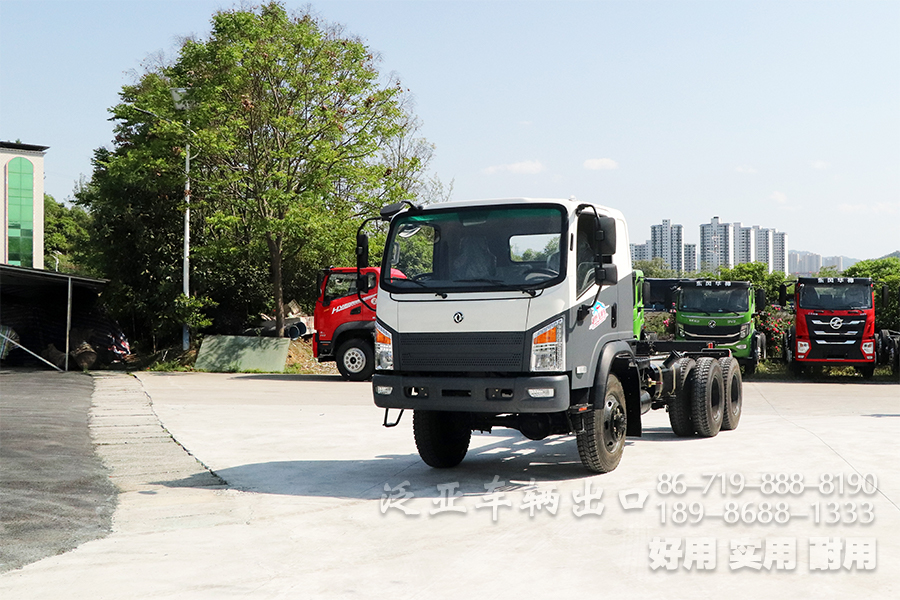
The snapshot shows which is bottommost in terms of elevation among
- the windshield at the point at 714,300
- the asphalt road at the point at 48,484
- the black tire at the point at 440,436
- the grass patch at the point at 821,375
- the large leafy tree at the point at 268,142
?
the grass patch at the point at 821,375

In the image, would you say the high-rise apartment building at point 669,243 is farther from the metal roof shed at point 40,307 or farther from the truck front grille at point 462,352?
the truck front grille at point 462,352

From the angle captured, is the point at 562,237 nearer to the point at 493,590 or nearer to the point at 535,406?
the point at 535,406

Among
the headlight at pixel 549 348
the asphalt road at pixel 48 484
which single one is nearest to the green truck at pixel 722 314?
the asphalt road at pixel 48 484

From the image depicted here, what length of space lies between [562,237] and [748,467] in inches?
124

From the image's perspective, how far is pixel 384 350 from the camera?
812 centimetres

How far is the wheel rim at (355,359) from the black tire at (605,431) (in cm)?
1191

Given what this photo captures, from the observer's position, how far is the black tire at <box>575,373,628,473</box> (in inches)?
319

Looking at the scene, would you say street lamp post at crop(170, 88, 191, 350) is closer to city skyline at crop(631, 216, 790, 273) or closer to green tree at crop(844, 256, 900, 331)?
green tree at crop(844, 256, 900, 331)

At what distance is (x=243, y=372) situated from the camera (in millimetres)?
24984

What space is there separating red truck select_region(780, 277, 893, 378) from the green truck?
0.96 metres

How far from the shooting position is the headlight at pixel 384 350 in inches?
318

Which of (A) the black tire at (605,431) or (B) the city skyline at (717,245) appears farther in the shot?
(B) the city skyline at (717,245)

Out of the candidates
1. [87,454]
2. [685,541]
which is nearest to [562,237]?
[685,541]

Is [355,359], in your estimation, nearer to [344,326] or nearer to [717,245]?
[344,326]
